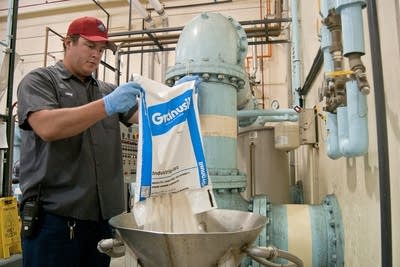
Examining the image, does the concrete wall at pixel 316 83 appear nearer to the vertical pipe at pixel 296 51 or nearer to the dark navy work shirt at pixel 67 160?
the vertical pipe at pixel 296 51

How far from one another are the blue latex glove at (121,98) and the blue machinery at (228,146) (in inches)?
12.4

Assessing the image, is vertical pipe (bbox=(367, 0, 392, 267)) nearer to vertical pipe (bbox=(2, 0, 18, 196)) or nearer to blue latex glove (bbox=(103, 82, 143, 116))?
blue latex glove (bbox=(103, 82, 143, 116))

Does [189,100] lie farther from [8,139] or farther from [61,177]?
[8,139]

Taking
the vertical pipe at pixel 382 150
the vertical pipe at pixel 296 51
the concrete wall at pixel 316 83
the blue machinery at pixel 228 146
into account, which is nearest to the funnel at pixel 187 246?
the vertical pipe at pixel 382 150

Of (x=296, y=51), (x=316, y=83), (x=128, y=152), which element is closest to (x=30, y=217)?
(x=316, y=83)

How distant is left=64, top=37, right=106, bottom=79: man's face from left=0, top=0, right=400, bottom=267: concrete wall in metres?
0.81

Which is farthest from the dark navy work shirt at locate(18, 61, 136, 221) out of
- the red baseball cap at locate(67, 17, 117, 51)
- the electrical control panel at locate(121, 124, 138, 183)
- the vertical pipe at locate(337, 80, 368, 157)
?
the electrical control panel at locate(121, 124, 138, 183)

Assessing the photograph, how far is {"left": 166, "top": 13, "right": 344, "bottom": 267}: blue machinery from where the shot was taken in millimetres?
1172

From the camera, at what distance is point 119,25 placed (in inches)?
161

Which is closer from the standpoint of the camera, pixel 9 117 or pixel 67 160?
pixel 67 160

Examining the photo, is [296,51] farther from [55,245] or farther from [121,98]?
[55,245]

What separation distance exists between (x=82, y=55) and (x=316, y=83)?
3.60 feet

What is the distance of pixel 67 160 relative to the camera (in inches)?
39.9

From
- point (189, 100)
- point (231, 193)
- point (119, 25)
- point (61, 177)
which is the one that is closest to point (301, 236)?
point (231, 193)
